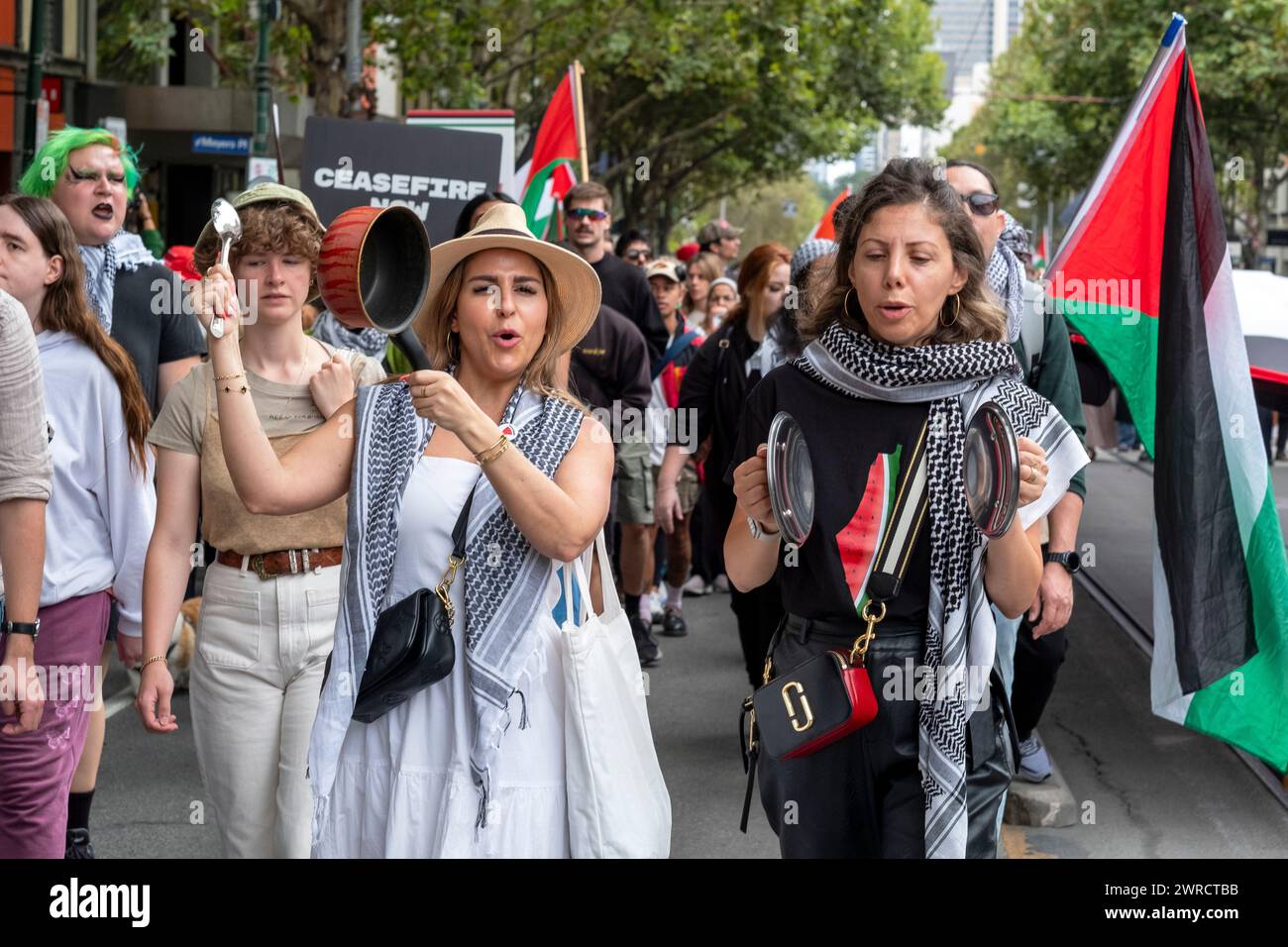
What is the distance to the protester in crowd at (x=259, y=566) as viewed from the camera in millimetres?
3824

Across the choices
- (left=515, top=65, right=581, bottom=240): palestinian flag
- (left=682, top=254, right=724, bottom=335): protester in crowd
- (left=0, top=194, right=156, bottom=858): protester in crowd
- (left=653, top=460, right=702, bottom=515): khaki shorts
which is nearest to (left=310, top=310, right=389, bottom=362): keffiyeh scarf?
(left=0, top=194, right=156, bottom=858): protester in crowd

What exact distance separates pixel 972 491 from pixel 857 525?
356mm

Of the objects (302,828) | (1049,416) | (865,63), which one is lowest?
(302,828)

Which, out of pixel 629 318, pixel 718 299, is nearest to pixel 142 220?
pixel 629 318

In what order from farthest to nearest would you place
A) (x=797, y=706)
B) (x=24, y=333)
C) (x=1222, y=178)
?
1. (x=1222, y=178)
2. (x=24, y=333)
3. (x=797, y=706)

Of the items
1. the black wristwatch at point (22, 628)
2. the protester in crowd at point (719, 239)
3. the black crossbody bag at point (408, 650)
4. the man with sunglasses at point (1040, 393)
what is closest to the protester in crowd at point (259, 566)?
the black wristwatch at point (22, 628)

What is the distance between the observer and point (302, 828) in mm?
3807

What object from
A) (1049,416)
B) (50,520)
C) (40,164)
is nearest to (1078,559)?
(1049,416)

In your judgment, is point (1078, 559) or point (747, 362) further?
point (747, 362)

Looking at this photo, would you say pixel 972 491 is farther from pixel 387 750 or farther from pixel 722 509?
pixel 722 509

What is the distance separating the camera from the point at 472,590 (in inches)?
121

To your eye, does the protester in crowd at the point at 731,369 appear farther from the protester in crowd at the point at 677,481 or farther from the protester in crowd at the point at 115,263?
the protester in crowd at the point at 115,263

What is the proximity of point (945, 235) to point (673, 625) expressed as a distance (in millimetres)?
6355

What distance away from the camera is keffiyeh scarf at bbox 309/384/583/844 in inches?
120
